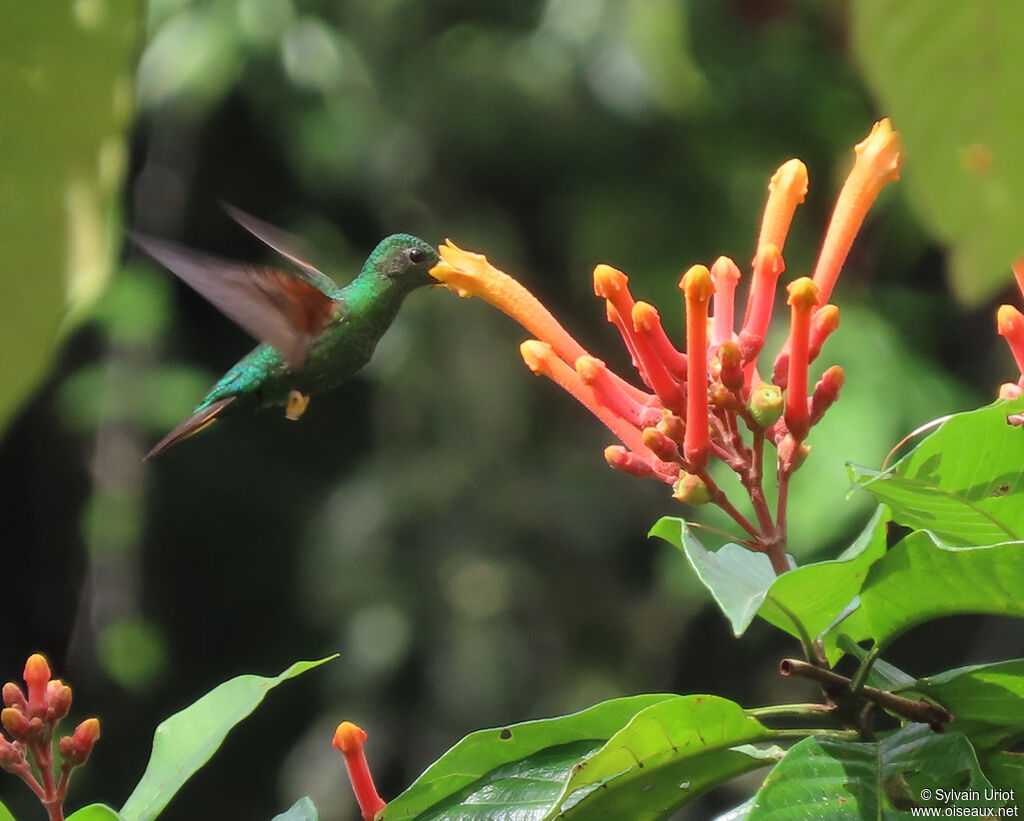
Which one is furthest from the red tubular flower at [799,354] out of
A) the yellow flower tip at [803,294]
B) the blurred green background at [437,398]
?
the blurred green background at [437,398]

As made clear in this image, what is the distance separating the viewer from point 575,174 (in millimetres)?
4270

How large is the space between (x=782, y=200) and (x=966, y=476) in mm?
324

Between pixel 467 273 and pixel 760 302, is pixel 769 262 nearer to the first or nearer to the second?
pixel 760 302

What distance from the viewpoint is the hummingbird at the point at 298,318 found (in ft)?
5.14

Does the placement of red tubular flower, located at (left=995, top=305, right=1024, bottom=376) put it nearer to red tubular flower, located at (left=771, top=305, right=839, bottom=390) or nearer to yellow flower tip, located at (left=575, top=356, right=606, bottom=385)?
red tubular flower, located at (left=771, top=305, right=839, bottom=390)

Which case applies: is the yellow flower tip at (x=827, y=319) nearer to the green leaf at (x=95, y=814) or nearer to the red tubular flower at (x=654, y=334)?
the red tubular flower at (x=654, y=334)

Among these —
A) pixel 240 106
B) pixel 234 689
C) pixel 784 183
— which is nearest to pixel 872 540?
pixel 784 183

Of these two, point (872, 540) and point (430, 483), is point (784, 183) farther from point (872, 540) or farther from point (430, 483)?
point (430, 483)

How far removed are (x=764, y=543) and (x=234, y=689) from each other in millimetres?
506

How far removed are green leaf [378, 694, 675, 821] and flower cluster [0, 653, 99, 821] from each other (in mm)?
442

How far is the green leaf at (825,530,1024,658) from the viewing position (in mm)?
814

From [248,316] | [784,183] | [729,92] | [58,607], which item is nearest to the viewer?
[784,183]

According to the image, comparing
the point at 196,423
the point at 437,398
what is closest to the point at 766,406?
the point at 196,423

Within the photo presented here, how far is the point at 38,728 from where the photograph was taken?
1.24m
